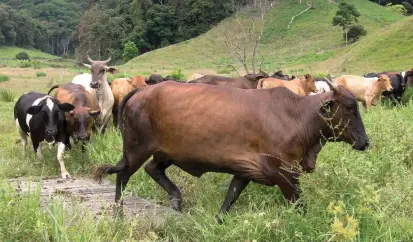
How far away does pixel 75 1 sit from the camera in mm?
131625

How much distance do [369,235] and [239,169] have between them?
1.34 metres

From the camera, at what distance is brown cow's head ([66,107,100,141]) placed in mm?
8102

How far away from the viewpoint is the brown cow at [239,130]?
483 centimetres

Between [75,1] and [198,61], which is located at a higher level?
[198,61]

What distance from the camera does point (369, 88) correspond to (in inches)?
563

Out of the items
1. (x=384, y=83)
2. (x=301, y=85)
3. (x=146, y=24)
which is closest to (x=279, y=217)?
(x=301, y=85)

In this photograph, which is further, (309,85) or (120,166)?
(309,85)

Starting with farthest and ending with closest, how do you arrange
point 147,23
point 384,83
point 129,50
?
point 147,23
point 129,50
point 384,83

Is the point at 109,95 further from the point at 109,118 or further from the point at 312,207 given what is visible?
the point at 312,207

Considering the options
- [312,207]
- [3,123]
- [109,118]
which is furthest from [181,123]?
[3,123]

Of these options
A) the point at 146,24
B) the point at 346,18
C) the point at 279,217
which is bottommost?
the point at 146,24

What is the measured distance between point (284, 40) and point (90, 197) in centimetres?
4515

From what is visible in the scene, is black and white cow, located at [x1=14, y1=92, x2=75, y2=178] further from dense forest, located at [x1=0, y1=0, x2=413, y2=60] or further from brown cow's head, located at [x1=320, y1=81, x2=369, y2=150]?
dense forest, located at [x1=0, y1=0, x2=413, y2=60]

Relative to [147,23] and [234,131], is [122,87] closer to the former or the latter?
[234,131]
